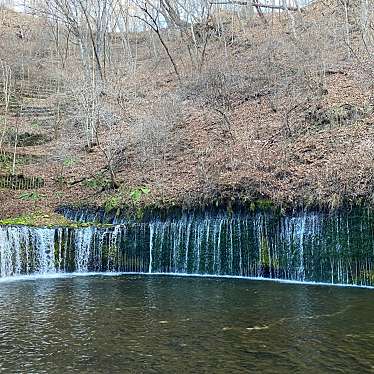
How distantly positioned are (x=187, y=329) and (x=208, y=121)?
16.5 metres

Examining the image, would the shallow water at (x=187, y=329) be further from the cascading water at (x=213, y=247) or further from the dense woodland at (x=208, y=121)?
the dense woodland at (x=208, y=121)

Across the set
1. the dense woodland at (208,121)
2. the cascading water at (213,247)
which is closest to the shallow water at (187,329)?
the cascading water at (213,247)

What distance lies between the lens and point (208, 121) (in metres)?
24.7

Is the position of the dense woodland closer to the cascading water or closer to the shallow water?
the cascading water

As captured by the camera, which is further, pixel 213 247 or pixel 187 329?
pixel 213 247

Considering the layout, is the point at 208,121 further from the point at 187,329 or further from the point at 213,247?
the point at 187,329

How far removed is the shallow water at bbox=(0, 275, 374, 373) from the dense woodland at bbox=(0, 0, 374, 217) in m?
4.50

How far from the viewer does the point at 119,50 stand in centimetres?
4503

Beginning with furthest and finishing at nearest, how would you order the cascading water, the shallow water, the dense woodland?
the dense woodland < the cascading water < the shallow water

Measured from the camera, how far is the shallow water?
24.7ft

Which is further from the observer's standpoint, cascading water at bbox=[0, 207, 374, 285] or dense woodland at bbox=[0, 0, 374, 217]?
dense woodland at bbox=[0, 0, 374, 217]

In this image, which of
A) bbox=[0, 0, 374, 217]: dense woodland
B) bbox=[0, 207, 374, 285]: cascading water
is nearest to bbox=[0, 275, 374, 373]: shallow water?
bbox=[0, 207, 374, 285]: cascading water

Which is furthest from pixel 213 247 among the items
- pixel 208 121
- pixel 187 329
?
pixel 208 121

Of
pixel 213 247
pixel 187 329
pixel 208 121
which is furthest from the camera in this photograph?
pixel 208 121
